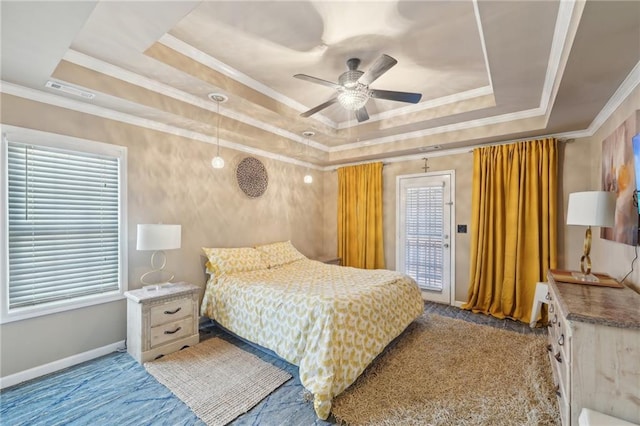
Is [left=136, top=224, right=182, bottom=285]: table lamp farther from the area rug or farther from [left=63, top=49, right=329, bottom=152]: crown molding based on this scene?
[left=63, top=49, right=329, bottom=152]: crown molding

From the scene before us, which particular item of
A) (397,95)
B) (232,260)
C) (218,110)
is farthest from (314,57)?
(232,260)

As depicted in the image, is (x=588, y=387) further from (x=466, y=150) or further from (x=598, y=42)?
(x=466, y=150)

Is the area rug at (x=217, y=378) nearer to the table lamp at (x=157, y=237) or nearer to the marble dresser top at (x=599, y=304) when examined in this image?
the table lamp at (x=157, y=237)

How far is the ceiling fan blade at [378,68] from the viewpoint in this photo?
77.5 inches

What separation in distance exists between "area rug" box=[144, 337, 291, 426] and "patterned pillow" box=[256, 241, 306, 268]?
1.31 m

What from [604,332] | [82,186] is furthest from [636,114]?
[82,186]

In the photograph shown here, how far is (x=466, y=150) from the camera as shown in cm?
407

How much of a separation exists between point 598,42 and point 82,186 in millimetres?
4046

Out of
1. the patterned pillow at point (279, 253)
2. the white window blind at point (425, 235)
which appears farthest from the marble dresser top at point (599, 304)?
the patterned pillow at point (279, 253)

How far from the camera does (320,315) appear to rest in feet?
7.13

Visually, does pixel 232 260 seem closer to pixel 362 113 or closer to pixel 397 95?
pixel 362 113

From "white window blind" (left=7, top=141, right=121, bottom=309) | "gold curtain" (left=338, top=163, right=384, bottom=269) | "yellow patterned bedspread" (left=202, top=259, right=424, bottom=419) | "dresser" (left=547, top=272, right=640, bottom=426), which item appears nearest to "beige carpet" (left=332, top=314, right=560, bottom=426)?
"yellow patterned bedspread" (left=202, top=259, right=424, bottom=419)

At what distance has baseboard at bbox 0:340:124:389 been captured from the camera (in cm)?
220

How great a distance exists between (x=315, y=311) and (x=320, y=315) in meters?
0.07
